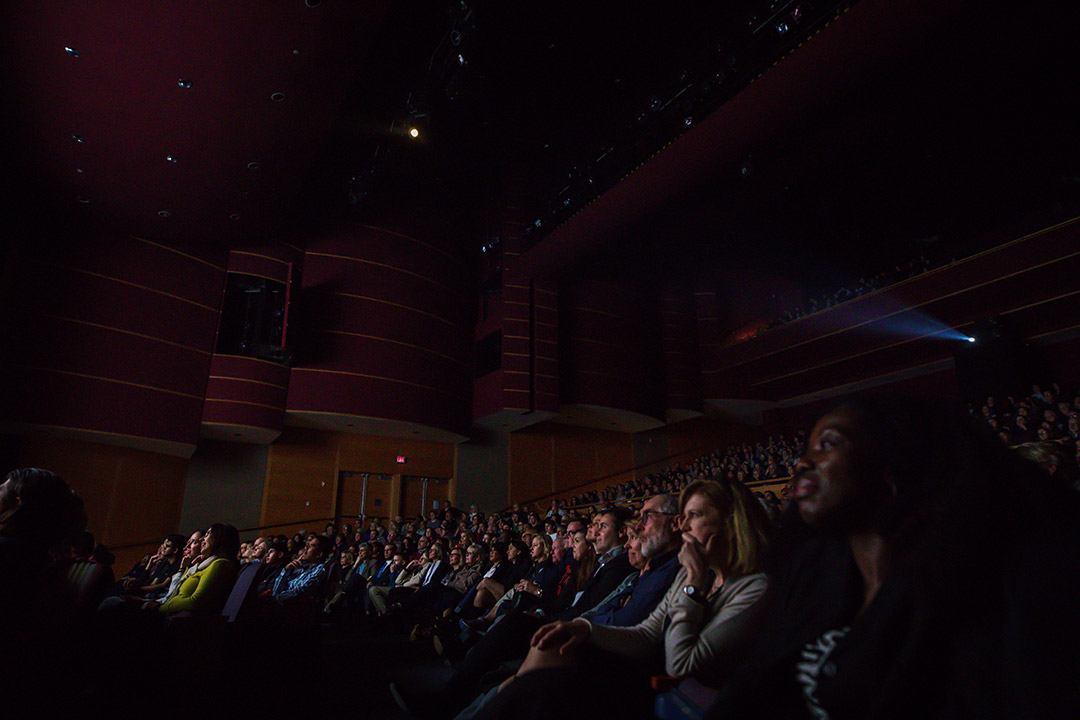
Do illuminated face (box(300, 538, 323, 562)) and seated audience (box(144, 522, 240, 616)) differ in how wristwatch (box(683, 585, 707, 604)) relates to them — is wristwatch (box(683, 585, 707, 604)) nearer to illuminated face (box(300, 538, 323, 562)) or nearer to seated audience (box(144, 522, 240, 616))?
seated audience (box(144, 522, 240, 616))

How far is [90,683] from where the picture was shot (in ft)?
8.52

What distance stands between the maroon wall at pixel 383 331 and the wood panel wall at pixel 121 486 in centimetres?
227

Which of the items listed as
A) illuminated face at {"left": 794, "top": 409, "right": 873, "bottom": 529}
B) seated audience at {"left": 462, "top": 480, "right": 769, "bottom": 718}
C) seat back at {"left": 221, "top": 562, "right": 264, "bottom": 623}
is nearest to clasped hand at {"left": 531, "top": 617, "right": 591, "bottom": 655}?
seated audience at {"left": 462, "top": 480, "right": 769, "bottom": 718}

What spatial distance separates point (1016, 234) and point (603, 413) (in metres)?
7.88

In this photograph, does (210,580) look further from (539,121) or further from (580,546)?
(539,121)

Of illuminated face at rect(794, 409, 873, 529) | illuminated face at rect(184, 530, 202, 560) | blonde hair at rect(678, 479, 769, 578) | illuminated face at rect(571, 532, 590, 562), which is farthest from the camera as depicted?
illuminated face at rect(184, 530, 202, 560)

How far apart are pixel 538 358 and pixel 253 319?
5.21m

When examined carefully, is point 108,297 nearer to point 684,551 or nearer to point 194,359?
point 194,359

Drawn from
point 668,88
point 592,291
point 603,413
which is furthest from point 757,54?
point 603,413

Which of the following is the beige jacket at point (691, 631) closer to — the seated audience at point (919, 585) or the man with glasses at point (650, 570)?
the man with glasses at point (650, 570)

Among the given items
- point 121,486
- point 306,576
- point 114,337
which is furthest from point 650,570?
point 121,486

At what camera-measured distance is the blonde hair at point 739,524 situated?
179 centimetres

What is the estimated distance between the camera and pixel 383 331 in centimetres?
1161

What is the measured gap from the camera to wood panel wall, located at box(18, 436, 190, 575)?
9.03 metres
